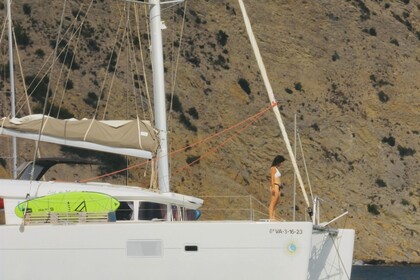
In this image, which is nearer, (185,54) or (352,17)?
(185,54)

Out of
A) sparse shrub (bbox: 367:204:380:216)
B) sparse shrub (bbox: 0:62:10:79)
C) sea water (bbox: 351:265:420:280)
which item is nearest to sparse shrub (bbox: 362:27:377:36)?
sparse shrub (bbox: 367:204:380:216)

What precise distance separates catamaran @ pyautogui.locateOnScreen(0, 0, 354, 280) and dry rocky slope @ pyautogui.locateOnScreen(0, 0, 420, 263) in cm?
3196

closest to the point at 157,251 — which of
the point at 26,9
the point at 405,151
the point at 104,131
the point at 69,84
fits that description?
the point at 104,131

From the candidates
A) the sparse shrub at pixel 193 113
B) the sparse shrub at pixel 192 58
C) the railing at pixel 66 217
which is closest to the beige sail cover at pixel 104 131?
the railing at pixel 66 217

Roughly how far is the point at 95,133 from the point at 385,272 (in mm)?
33219

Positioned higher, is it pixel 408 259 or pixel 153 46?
pixel 153 46

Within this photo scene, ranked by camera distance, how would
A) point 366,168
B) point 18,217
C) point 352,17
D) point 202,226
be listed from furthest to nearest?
point 352,17 < point 366,168 < point 18,217 < point 202,226

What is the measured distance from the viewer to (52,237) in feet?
61.2

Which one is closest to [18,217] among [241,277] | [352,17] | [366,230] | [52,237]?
[52,237]

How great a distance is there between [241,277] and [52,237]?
3.39 metres

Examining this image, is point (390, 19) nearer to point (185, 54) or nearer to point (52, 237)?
point (185, 54)

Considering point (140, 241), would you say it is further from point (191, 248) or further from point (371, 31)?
point (371, 31)

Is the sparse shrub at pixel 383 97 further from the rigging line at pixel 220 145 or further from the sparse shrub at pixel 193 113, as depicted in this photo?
the sparse shrub at pixel 193 113

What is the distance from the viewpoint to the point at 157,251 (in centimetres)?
1830
